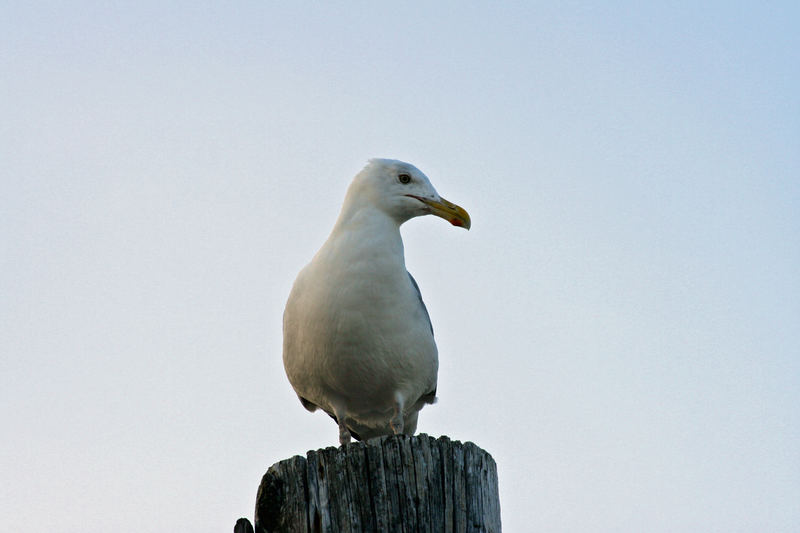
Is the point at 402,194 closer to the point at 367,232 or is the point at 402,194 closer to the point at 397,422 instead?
the point at 367,232

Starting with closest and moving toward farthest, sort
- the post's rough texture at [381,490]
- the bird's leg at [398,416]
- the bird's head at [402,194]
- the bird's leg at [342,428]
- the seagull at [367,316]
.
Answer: the post's rough texture at [381,490] < the seagull at [367,316] < the bird's leg at [398,416] < the bird's leg at [342,428] < the bird's head at [402,194]

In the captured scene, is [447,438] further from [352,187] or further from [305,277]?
[352,187]

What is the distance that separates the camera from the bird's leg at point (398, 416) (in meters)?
6.21

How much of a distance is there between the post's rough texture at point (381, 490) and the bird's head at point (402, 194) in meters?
2.96

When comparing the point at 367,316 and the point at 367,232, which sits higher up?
the point at 367,232

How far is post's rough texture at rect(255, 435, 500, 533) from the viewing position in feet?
11.6

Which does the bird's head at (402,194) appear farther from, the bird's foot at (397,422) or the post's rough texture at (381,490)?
the post's rough texture at (381,490)

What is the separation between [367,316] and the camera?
19.1ft

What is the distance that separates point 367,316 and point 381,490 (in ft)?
7.69

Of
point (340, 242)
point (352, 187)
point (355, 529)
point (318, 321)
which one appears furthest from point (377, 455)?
point (352, 187)

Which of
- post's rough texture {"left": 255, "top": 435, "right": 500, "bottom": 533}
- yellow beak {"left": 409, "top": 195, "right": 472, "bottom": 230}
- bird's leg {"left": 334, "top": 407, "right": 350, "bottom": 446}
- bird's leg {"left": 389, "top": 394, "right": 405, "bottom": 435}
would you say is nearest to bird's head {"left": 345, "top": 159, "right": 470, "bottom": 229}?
yellow beak {"left": 409, "top": 195, "right": 472, "bottom": 230}

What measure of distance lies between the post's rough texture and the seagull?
215 cm

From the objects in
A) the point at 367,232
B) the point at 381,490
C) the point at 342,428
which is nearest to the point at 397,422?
the point at 342,428

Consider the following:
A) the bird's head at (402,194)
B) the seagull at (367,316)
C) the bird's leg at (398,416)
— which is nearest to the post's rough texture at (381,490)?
the seagull at (367,316)
